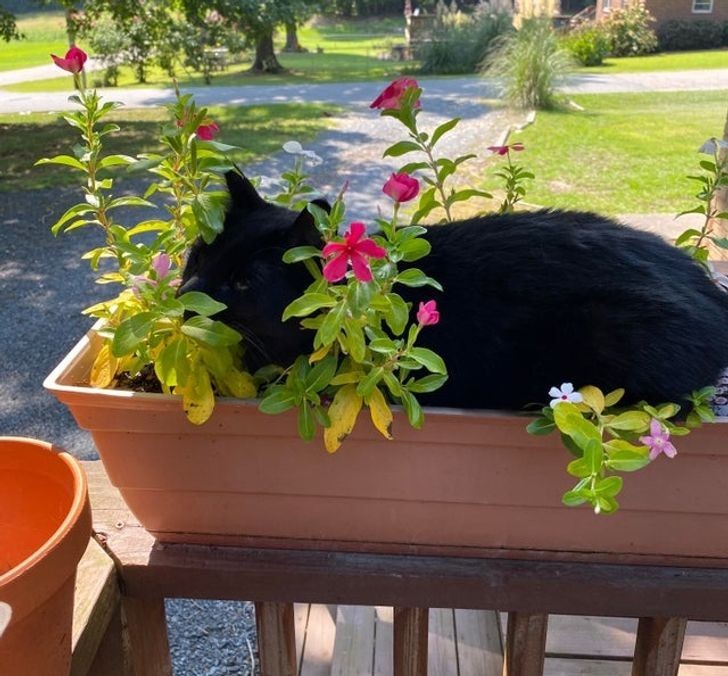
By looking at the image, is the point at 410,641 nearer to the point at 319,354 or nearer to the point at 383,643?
the point at 319,354

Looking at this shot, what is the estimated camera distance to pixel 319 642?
2020 millimetres

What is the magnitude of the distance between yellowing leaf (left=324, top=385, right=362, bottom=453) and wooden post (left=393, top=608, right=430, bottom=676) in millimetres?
352

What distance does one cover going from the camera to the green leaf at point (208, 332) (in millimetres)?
710

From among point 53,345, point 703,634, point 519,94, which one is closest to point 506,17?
point 519,94

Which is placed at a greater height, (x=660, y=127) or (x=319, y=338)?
(x=319, y=338)

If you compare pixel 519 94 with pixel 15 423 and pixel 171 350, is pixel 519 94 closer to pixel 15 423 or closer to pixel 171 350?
pixel 15 423

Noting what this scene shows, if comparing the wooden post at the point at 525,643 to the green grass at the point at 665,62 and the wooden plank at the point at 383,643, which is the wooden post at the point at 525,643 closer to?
the wooden plank at the point at 383,643

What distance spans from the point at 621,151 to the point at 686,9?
51.4ft

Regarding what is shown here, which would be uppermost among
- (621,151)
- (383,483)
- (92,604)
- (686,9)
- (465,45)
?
(686,9)

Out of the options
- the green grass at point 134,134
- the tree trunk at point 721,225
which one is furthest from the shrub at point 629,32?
the tree trunk at point 721,225

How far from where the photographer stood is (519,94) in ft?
28.0

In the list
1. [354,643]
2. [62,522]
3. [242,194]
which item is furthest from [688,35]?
[62,522]

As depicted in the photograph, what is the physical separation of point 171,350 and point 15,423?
8.18ft

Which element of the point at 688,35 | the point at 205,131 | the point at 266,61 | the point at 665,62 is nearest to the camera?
the point at 205,131
